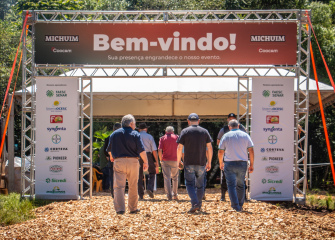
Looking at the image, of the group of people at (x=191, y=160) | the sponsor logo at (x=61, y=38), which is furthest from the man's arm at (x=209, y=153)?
the sponsor logo at (x=61, y=38)

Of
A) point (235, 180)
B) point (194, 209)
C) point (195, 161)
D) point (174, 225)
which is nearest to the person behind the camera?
point (174, 225)

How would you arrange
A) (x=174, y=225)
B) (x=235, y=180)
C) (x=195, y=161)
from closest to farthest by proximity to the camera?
(x=174, y=225)
(x=195, y=161)
(x=235, y=180)

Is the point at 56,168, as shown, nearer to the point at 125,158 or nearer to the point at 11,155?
the point at 11,155

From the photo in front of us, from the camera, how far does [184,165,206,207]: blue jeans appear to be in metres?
9.73

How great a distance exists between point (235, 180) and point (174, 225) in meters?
2.20

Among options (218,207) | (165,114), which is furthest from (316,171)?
(218,207)

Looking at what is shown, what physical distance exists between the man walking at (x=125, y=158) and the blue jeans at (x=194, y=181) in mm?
827

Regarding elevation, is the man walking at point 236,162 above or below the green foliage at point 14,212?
above

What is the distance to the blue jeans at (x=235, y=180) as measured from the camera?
Result: 9820mm

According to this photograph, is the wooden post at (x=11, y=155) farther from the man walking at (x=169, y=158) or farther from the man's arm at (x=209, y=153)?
the man's arm at (x=209, y=153)

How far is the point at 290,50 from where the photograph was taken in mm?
12508

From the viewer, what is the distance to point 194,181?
987 centimetres

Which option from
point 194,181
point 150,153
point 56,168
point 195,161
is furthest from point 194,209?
point 56,168

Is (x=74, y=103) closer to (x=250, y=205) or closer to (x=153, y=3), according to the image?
(x=250, y=205)
